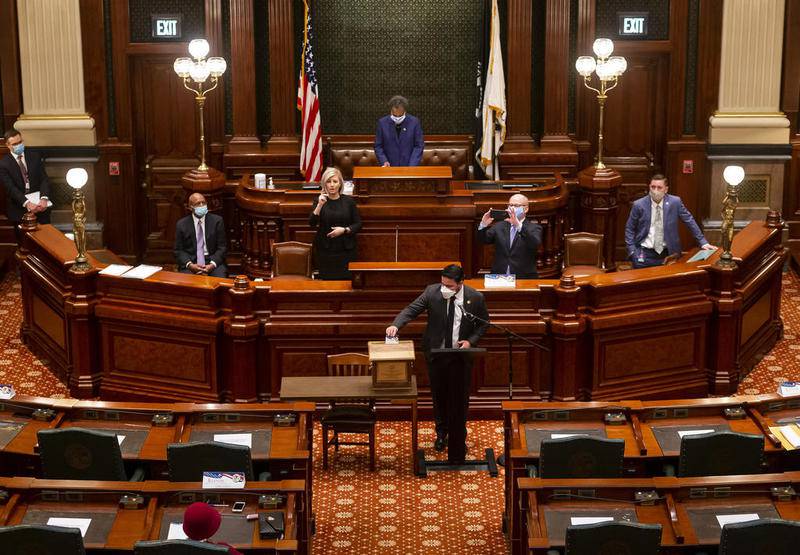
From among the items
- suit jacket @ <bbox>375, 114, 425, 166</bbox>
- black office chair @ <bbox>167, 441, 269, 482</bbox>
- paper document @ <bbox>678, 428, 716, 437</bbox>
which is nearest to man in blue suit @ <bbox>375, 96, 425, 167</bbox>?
suit jacket @ <bbox>375, 114, 425, 166</bbox>

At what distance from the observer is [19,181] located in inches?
569

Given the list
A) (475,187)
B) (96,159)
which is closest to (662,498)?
(475,187)

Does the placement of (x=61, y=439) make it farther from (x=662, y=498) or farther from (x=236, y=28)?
(x=236, y=28)

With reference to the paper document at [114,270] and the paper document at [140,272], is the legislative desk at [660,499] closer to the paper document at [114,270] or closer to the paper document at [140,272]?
the paper document at [140,272]

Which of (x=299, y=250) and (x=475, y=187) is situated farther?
(x=475, y=187)

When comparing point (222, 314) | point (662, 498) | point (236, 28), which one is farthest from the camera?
point (236, 28)

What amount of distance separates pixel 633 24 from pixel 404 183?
4349 mm

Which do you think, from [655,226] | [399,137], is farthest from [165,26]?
[655,226]

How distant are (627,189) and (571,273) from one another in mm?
3999

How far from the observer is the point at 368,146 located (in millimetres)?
15727

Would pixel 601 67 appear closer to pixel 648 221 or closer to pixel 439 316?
pixel 648 221

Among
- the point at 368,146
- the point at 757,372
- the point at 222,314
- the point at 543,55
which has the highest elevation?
the point at 543,55

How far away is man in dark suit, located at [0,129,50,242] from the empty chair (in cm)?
731

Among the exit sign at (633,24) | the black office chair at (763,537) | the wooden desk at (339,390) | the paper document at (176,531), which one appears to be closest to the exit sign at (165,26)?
the exit sign at (633,24)
